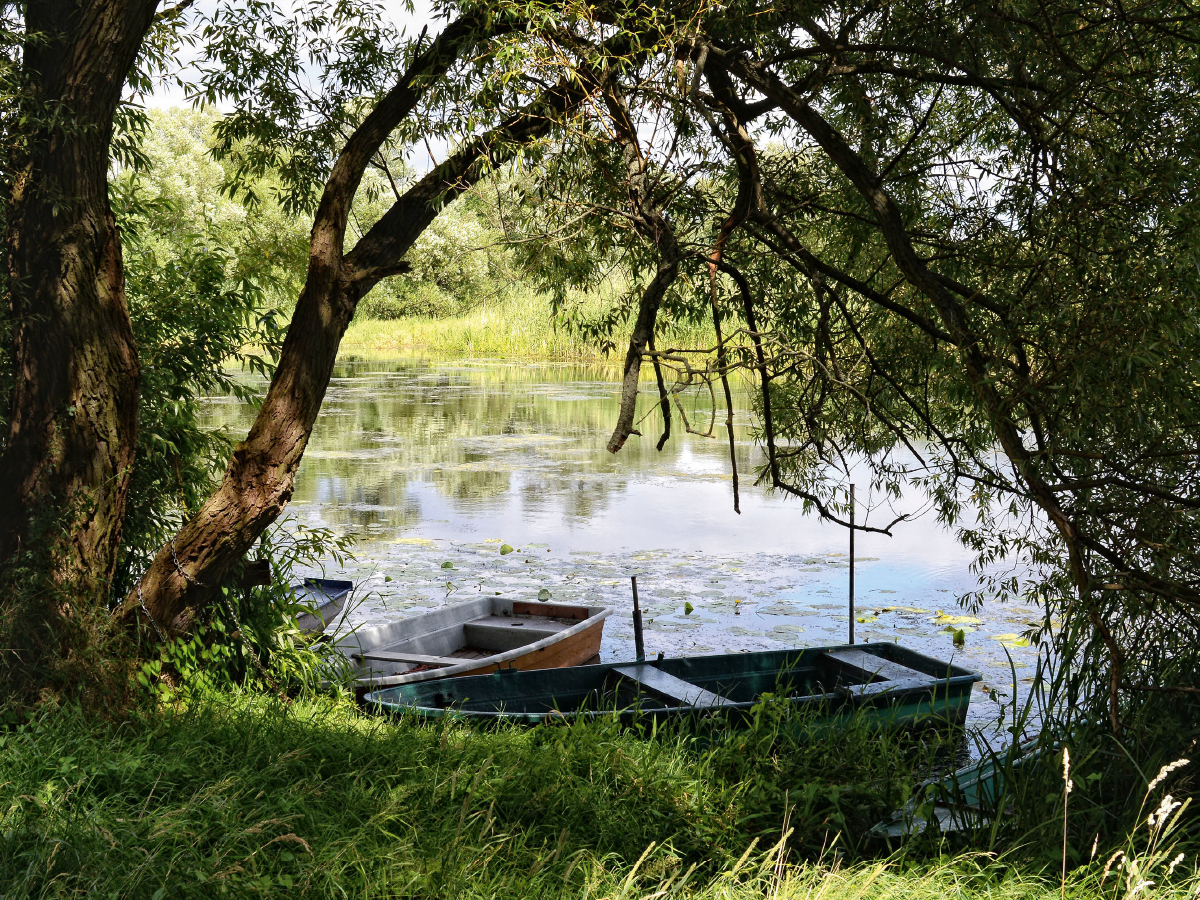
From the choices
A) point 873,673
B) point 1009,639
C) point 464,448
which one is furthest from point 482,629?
point 464,448

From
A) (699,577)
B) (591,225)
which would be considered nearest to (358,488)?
(699,577)

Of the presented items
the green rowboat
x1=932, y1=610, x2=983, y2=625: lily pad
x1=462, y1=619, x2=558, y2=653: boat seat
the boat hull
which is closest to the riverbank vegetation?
the green rowboat

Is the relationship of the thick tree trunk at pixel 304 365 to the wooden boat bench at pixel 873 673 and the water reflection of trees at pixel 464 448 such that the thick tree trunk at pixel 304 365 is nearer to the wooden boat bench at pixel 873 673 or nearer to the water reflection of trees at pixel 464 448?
the water reflection of trees at pixel 464 448

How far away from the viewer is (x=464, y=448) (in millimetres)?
14984

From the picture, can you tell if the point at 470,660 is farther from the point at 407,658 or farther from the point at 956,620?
the point at 956,620

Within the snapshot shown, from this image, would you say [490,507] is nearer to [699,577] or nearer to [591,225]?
[699,577]

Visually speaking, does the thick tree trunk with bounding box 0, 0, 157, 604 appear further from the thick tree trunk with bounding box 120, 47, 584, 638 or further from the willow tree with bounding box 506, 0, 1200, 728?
the willow tree with bounding box 506, 0, 1200, 728

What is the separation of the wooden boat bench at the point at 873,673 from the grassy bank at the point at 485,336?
1650cm

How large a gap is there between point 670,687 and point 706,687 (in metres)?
0.56

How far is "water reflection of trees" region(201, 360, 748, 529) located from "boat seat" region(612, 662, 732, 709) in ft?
11.1

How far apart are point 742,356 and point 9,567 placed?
299 cm

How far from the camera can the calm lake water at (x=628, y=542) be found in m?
7.86

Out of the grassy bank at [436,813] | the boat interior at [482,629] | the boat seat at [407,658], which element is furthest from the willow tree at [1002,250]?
the boat seat at [407,658]

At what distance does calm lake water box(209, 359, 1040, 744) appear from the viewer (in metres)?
7.86
